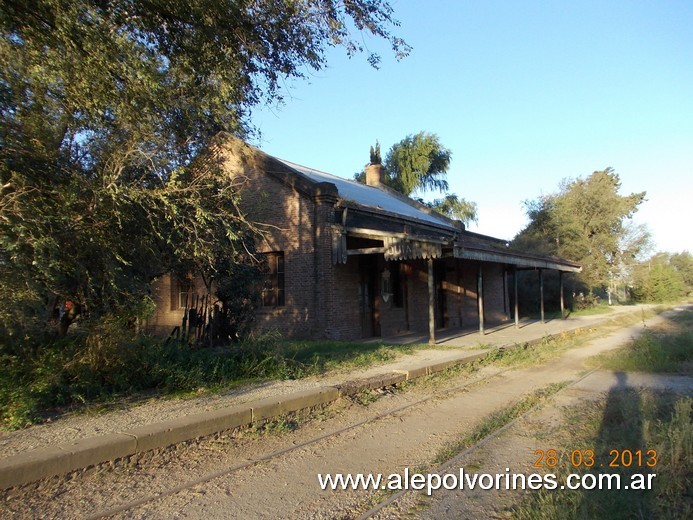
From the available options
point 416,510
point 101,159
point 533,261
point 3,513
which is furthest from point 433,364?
point 533,261

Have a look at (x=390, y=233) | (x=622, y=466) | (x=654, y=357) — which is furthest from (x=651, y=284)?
(x=622, y=466)

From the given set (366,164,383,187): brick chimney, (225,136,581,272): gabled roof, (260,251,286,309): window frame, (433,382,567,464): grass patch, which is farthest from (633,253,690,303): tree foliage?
(433,382,567,464): grass patch

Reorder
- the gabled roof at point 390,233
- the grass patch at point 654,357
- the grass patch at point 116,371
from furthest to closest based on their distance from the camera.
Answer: the gabled roof at point 390,233
the grass patch at point 654,357
the grass patch at point 116,371

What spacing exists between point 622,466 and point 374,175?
2512cm

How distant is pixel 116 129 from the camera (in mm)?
7371

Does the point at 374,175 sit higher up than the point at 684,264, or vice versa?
the point at 374,175

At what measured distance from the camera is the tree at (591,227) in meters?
41.3

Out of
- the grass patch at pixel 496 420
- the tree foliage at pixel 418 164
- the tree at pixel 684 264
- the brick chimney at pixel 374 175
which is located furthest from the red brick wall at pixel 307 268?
the tree at pixel 684 264

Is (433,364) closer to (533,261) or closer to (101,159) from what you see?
(101,159)

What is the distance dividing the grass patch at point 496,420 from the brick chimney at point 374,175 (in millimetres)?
20802

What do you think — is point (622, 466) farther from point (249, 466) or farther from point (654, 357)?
point (654, 357)

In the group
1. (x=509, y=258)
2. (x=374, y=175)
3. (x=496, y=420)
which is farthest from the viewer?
(x=374, y=175)

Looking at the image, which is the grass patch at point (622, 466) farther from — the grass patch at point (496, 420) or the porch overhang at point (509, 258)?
the porch overhang at point (509, 258)

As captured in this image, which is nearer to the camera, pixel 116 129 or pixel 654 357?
pixel 116 129
